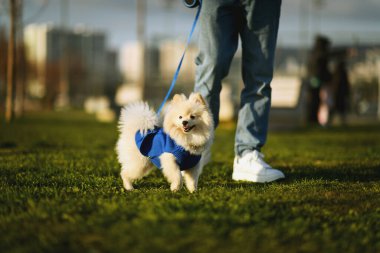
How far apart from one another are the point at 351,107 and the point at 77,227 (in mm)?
Result: 25279

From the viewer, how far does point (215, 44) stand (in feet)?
14.7

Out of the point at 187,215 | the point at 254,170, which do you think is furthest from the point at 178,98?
the point at 187,215


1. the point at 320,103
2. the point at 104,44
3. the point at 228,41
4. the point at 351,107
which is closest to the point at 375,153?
the point at 228,41

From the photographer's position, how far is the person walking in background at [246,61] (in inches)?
175

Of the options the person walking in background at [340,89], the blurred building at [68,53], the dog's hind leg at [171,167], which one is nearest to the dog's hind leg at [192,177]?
the dog's hind leg at [171,167]

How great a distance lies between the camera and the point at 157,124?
4109 millimetres

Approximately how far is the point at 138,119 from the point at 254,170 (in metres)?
1.18

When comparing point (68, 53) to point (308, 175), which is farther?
point (68, 53)

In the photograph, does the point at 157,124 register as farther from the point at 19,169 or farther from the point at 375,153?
the point at 375,153

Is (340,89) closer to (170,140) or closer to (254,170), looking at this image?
(254,170)

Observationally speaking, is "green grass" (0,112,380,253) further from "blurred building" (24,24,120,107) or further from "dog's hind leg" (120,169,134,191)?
"blurred building" (24,24,120,107)

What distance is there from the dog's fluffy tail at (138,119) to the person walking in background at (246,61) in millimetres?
758

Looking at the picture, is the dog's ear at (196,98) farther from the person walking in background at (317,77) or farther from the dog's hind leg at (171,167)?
the person walking in background at (317,77)

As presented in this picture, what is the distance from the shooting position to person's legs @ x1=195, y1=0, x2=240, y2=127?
175 inches
